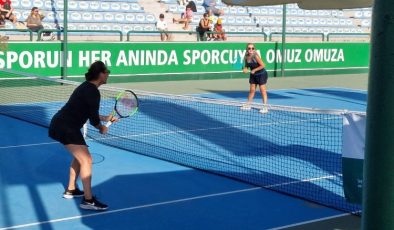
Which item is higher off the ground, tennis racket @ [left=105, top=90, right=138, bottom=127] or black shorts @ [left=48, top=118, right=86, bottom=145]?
tennis racket @ [left=105, top=90, right=138, bottom=127]

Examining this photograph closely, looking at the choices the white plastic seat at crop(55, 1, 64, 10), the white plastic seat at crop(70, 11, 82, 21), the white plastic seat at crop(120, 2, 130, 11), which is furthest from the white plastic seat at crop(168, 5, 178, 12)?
the white plastic seat at crop(55, 1, 64, 10)

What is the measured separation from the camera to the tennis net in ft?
28.4

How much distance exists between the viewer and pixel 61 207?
716cm

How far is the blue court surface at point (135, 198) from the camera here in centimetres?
668

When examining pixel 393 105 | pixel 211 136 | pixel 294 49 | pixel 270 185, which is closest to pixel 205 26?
pixel 294 49

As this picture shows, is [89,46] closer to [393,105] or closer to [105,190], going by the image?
[105,190]

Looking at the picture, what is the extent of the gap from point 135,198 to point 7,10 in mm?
15868

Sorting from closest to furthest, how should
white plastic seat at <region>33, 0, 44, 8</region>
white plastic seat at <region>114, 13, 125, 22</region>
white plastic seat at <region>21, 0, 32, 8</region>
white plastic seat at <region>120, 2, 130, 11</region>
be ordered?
white plastic seat at <region>21, 0, 32, 8</region>, white plastic seat at <region>33, 0, 44, 8</region>, white plastic seat at <region>114, 13, 125, 22</region>, white plastic seat at <region>120, 2, 130, 11</region>

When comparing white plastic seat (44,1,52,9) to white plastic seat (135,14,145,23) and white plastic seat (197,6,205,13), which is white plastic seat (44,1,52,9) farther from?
white plastic seat (197,6,205,13)

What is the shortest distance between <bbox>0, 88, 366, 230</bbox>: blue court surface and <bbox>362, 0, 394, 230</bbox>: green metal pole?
184 inches

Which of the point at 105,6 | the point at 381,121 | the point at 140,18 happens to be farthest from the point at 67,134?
the point at 140,18

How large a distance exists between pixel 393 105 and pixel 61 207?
5772mm

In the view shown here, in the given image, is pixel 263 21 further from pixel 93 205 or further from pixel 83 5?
pixel 93 205

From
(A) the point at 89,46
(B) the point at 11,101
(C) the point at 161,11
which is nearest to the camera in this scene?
(B) the point at 11,101
